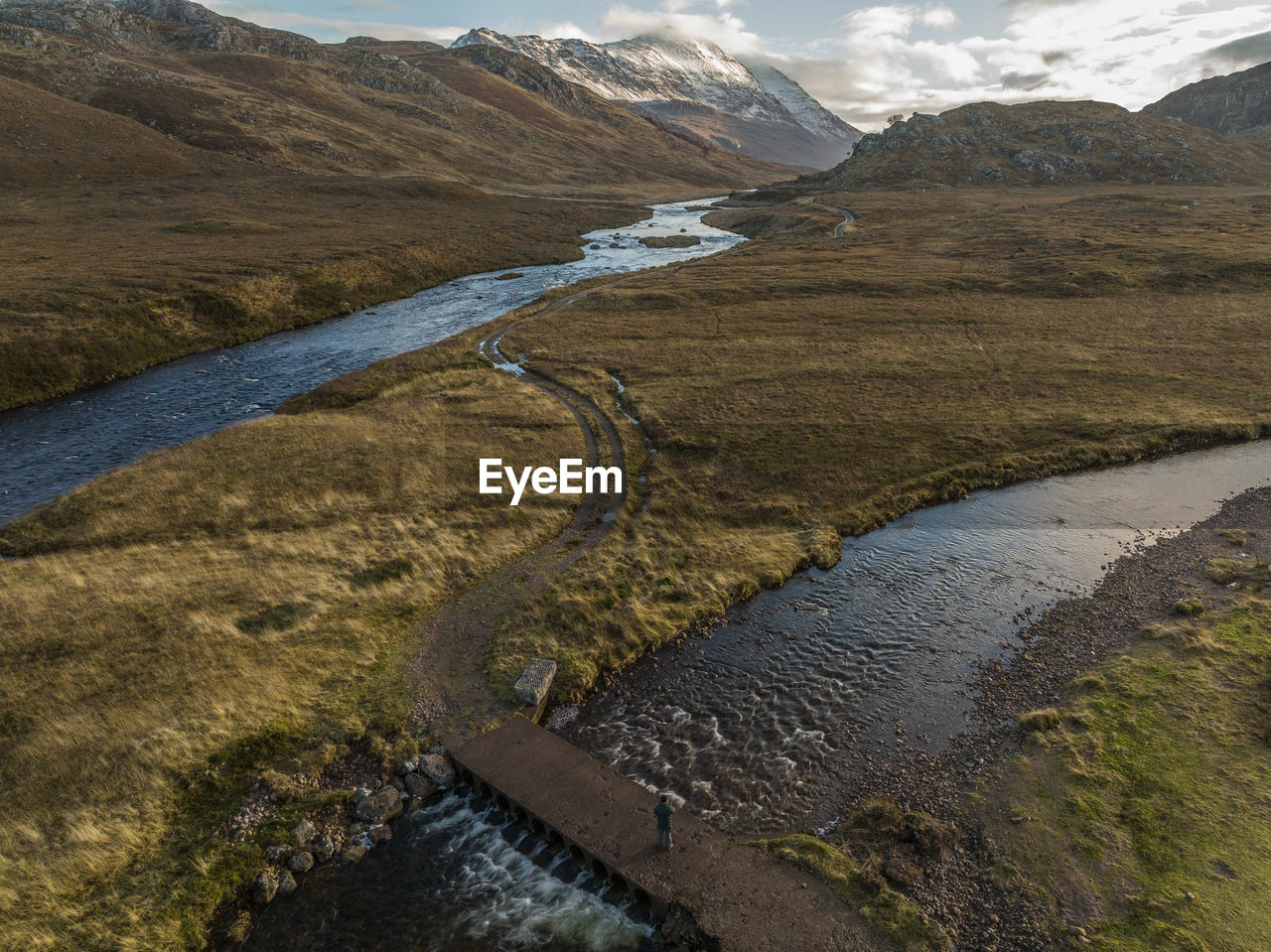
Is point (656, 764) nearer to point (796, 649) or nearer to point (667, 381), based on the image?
point (796, 649)

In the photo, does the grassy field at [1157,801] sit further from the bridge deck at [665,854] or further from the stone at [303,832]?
the stone at [303,832]

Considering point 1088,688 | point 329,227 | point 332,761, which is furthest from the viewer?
point 329,227

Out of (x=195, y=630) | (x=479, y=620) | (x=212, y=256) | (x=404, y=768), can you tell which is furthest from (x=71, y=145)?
(x=404, y=768)

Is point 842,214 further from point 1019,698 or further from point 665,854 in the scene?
point 665,854

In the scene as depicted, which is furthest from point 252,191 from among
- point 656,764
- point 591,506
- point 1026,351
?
point 656,764

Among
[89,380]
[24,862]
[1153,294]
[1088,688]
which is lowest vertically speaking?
[24,862]

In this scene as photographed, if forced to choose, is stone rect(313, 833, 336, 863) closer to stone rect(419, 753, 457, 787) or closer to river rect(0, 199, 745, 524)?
stone rect(419, 753, 457, 787)

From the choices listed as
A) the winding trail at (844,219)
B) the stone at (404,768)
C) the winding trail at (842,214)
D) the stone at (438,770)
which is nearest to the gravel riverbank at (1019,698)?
the stone at (438,770)
